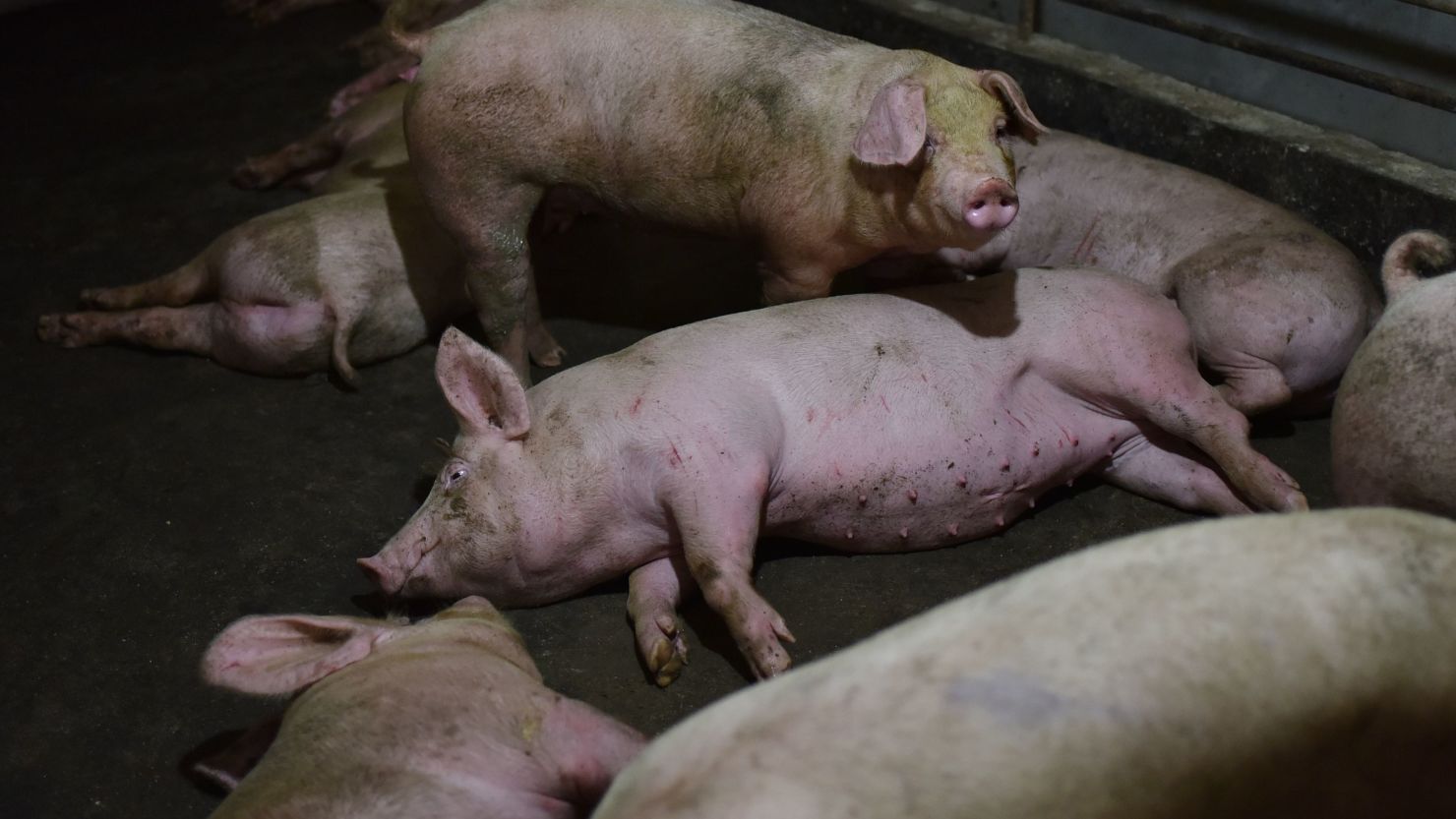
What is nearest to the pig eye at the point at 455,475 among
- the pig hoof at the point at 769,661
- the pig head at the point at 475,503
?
the pig head at the point at 475,503

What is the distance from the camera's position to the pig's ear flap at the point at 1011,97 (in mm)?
3586

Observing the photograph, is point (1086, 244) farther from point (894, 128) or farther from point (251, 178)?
point (251, 178)

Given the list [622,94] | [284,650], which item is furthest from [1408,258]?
[284,650]

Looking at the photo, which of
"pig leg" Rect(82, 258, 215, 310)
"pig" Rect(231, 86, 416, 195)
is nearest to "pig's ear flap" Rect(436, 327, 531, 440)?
"pig leg" Rect(82, 258, 215, 310)

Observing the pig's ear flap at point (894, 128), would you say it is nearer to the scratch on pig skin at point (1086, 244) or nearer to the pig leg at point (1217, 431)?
the pig leg at point (1217, 431)

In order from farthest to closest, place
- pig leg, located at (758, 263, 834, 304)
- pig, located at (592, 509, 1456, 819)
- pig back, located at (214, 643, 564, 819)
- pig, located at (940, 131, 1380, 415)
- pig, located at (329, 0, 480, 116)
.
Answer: pig, located at (329, 0, 480, 116) < pig leg, located at (758, 263, 834, 304) < pig, located at (940, 131, 1380, 415) < pig back, located at (214, 643, 564, 819) < pig, located at (592, 509, 1456, 819)

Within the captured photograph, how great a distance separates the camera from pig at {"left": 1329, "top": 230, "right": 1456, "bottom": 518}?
289cm

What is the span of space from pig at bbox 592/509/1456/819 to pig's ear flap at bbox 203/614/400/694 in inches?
42.8

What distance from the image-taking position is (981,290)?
380 centimetres

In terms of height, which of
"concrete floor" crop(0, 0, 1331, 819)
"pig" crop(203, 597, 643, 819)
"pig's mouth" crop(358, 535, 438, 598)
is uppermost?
"pig" crop(203, 597, 643, 819)

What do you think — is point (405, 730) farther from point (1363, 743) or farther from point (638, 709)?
point (1363, 743)

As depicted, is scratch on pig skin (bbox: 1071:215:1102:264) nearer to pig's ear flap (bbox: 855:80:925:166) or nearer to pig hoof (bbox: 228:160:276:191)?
pig's ear flap (bbox: 855:80:925:166)

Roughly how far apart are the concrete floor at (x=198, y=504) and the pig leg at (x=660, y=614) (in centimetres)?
6

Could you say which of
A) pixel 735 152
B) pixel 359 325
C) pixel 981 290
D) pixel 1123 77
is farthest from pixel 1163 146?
pixel 359 325
